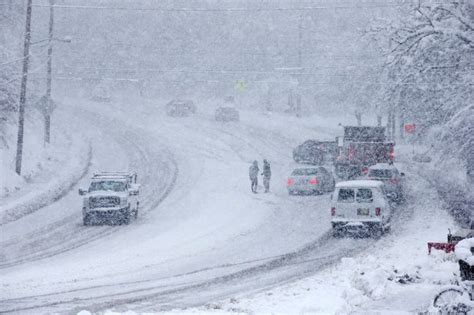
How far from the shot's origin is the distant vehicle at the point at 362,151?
4109 cm

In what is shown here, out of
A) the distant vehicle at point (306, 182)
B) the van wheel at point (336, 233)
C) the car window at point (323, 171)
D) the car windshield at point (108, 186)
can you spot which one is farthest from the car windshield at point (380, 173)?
the car windshield at point (108, 186)

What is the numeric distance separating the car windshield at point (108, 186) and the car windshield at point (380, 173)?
465 inches

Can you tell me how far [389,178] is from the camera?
117 feet

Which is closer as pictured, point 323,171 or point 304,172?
point 304,172

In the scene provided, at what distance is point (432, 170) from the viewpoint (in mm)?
52156

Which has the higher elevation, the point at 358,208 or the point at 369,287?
the point at 358,208

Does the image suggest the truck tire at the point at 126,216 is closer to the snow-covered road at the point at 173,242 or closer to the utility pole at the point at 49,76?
the snow-covered road at the point at 173,242

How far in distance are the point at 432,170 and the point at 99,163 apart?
2123cm

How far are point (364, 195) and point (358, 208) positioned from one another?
465mm

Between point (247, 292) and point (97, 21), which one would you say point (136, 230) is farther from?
point (97, 21)

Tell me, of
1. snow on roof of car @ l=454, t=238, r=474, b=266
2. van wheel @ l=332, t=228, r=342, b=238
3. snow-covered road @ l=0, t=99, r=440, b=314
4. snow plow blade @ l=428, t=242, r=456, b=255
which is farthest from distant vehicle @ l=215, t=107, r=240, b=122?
snow on roof of car @ l=454, t=238, r=474, b=266

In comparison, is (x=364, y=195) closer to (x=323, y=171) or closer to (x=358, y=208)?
(x=358, y=208)

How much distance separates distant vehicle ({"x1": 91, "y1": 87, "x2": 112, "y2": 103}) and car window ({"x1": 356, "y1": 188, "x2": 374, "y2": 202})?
182 feet

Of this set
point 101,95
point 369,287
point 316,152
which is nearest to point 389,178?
point 316,152
